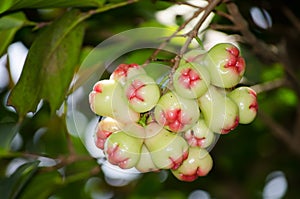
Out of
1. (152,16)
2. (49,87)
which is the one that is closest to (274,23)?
(152,16)

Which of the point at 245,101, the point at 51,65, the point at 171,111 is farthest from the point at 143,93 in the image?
the point at 51,65

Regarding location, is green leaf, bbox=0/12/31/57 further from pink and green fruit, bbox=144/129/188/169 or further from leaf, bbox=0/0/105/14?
pink and green fruit, bbox=144/129/188/169

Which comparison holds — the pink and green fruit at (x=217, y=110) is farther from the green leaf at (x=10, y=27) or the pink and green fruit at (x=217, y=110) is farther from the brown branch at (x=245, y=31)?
the green leaf at (x=10, y=27)

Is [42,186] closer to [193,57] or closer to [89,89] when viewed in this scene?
[89,89]

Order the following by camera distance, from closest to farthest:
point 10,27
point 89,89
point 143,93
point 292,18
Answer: point 143,93
point 89,89
point 10,27
point 292,18

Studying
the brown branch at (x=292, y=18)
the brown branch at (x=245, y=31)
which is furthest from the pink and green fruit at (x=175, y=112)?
the brown branch at (x=292, y=18)

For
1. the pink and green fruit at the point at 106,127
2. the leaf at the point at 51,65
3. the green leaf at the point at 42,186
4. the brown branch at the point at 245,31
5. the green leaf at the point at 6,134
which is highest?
the pink and green fruit at the point at 106,127

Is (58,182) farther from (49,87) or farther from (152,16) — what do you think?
(152,16)
